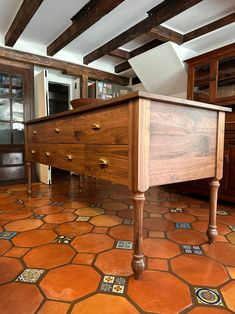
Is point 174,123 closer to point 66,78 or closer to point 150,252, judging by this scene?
point 150,252

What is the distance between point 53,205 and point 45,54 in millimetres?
2392

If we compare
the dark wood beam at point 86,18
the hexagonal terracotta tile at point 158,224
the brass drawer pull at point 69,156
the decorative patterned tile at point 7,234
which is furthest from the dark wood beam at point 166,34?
the decorative patterned tile at point 7,234

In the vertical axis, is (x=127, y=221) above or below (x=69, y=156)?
below

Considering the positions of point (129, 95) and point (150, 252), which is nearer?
point (129, 95)

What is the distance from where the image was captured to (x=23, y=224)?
4.99 ft

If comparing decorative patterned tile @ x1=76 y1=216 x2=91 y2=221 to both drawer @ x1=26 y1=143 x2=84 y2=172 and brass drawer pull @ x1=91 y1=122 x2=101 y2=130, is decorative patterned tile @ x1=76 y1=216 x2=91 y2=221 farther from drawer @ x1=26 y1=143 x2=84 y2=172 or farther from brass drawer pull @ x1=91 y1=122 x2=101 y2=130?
brass drawer pull @ x1=91 y1=122 x2=101 y2=130

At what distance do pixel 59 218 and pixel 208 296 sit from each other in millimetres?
1151

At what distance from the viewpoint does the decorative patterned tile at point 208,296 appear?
0.78 metres

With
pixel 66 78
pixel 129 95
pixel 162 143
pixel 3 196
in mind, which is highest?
pixel 66 78

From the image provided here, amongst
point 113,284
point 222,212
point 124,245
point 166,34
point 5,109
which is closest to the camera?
point 113,284

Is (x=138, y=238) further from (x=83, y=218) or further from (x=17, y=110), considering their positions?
(x=17, y=110)

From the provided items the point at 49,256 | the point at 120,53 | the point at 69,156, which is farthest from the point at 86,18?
the point at 49,256

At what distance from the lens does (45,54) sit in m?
3.21

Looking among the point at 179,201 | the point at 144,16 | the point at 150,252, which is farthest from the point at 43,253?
the point at 144,16
